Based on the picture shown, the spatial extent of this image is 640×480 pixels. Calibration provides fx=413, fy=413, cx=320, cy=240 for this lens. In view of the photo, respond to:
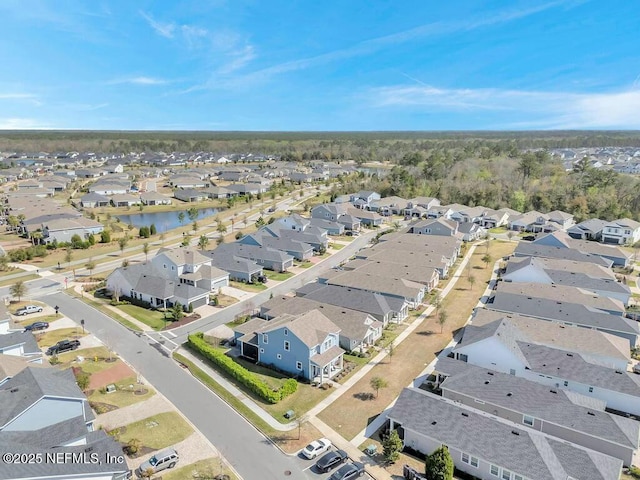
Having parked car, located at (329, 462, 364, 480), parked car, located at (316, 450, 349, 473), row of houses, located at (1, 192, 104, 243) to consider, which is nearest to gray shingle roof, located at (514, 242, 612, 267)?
parked car, located at (316, 450, 349, 473)

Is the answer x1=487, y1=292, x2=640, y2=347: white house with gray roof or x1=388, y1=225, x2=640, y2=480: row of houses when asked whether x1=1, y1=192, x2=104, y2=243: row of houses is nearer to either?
x1=388, y1=225, x2=640, y2=480: row of houses

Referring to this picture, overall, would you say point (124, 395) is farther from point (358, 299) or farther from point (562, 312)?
point (562, 312)

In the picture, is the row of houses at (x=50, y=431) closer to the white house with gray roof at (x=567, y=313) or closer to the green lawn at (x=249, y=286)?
→ the green lawn at (x=249, y=286)

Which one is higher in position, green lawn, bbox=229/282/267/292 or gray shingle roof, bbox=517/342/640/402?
gray shingle roof, bbox=517/342/640/402

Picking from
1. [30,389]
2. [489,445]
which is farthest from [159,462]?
[489,445]

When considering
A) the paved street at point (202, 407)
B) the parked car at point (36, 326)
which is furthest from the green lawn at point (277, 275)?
the parked car at point (36, 326)
